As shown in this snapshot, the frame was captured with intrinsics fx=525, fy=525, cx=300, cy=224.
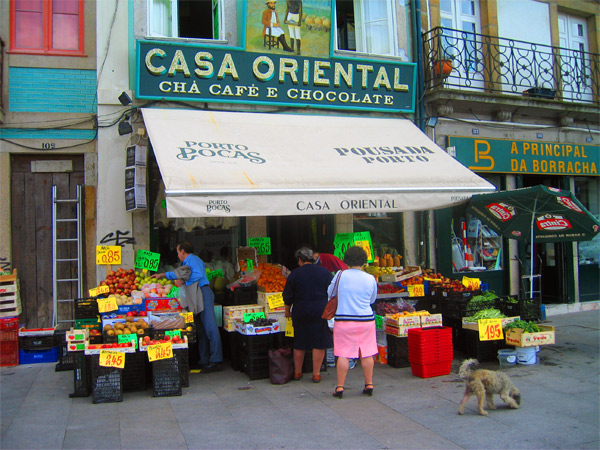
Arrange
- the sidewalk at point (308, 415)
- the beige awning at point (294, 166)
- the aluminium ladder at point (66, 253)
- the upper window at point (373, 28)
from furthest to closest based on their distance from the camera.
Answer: the upper window at point (373, 28) < the aluminium ladder at point (66, 253) < the beige awning at point (294, 166) < the sidewalk at point (308, 415)

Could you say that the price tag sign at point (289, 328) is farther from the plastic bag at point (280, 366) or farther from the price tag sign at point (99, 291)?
the price tag sign at point (99, 291)

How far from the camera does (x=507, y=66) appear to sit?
11.1 metres

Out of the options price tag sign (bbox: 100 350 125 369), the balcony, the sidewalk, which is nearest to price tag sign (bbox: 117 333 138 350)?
price tag sign (bbox: 100 350 125 369)

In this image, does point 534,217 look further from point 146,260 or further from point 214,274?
point 146,260

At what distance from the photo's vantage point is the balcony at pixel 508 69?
10.3m

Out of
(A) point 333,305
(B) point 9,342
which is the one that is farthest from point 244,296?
(B) point 9,342

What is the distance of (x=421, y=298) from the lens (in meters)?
8.64

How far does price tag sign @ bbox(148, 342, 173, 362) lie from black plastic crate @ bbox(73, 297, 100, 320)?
1611 millimetres

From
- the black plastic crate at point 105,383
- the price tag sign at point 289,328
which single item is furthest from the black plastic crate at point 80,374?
the price tag sign at point 289,328

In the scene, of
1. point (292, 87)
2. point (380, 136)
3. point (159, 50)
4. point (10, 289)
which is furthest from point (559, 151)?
point (10, 289)

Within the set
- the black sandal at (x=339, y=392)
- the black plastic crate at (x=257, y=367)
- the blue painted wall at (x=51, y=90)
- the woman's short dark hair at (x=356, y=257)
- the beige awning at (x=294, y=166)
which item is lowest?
the black sandal at (x=339, y=392)

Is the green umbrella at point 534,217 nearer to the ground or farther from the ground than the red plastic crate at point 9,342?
farther from the ground

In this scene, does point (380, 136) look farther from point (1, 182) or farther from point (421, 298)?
point (1, 182)

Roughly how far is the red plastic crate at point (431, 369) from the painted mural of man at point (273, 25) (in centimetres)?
574
